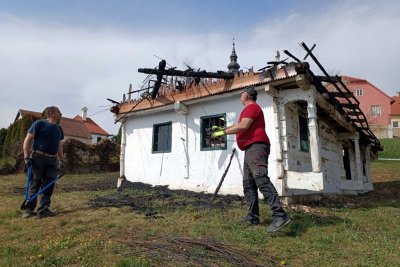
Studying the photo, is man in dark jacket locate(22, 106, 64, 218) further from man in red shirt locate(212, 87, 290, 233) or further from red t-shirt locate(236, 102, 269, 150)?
red t-shirt locate(236, 102, 269, 150)

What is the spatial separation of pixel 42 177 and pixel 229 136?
507 centimetres

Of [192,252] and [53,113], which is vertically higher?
[53,113]

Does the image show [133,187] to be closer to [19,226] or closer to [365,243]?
[19,226]

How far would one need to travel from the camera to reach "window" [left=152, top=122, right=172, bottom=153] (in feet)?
36.3

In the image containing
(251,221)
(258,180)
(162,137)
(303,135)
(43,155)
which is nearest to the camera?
(258,180)

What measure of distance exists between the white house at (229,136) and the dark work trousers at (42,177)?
15.2 feet

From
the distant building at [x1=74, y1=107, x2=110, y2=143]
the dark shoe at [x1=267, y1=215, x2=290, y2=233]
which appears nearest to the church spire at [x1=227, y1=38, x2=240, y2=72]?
the dark shoe at [x1=267, y1=215, x2=290, y2=233]

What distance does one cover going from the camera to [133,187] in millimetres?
10938

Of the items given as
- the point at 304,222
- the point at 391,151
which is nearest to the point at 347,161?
the point at 304,222

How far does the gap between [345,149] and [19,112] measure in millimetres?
40256

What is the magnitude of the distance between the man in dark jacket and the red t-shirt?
12.0 feet

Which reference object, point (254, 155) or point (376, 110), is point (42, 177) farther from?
point (376, 110)

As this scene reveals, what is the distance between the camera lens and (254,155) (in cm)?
492

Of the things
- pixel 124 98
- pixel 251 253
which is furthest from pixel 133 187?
pixel 251 253
